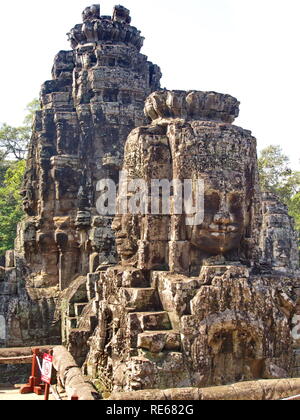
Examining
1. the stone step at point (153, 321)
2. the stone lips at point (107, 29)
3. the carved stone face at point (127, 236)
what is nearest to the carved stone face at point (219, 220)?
the carved stone face at point (127, 236)

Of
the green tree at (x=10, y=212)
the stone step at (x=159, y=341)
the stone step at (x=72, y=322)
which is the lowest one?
the stone step at (x=72, y=322)

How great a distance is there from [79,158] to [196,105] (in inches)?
300

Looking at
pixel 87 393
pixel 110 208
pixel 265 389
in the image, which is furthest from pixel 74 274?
pixel 265 389

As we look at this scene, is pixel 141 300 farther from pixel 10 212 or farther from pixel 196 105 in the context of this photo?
pixel 10 212

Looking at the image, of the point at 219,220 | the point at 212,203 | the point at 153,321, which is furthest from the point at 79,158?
the point at 153,321

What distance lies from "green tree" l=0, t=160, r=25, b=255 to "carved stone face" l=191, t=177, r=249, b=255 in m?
15.7

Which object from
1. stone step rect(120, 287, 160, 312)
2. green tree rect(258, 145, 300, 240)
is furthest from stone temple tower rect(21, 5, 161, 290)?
green tree rect(258, 145, 300, 240)

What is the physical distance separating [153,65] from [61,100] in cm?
348

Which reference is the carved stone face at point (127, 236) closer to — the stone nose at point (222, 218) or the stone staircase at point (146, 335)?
the stone staircase at point (146, 335)

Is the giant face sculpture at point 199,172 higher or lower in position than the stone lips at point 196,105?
lower

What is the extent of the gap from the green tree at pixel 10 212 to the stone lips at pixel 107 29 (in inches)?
323

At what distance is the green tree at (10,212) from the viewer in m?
21.5

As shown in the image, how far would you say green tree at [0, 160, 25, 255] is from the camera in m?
21.5

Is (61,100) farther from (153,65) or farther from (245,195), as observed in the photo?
(245,195)
